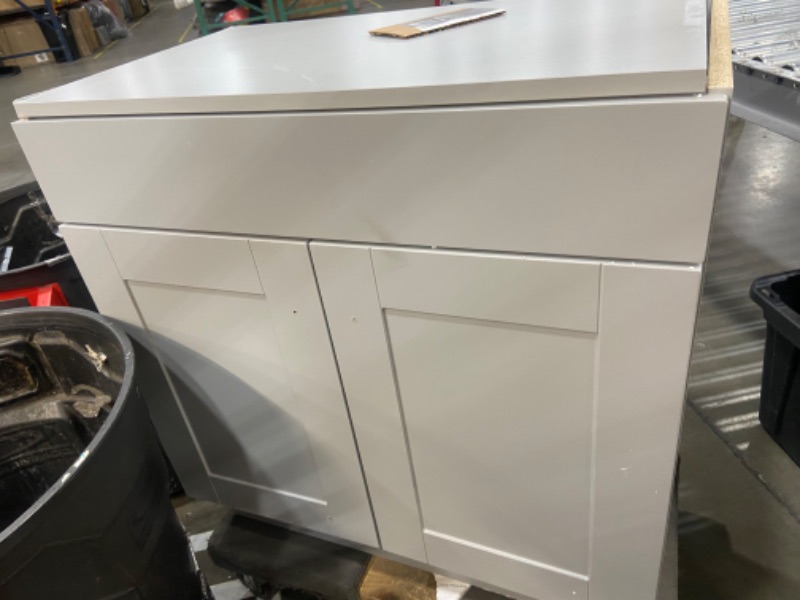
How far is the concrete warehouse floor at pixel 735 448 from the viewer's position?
0.98 metres

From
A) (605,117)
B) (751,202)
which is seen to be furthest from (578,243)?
(751,202)

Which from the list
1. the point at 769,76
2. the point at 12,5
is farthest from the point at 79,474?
the point at 12,5

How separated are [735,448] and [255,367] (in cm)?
96

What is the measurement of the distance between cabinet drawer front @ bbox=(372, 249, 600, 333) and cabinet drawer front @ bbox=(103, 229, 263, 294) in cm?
18

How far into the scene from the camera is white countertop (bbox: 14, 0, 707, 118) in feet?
1.58

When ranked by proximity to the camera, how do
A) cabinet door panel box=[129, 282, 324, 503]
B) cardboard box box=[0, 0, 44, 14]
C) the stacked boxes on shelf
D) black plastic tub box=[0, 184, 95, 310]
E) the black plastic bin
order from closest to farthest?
cabinet door panel box=[129, 282, 324, 503] < the black plastic bin < black plastic tub box=[0, 184, 95, 310] < cardboard box box=[0, 0, 44, 14] < the stacked boxes on shelf

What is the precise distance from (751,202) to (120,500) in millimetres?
2113

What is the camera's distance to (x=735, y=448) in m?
1.20

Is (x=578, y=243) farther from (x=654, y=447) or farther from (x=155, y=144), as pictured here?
(x=155, y=144)

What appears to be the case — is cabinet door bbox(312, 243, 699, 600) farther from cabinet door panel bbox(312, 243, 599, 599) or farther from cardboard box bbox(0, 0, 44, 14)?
cardboard box bbox(0, 0, 44, 14)

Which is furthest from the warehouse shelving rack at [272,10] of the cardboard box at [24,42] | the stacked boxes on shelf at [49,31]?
the cardboard box at [24,42]

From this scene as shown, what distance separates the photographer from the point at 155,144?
26.4 inches

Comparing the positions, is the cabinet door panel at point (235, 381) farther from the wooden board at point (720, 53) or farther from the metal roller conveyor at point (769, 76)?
the metal roller conveyor at point (769, 76)

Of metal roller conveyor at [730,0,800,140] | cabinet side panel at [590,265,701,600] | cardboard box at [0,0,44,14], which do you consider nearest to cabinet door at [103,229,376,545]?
cabinet side panel at [590,265,701,600]
